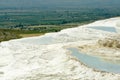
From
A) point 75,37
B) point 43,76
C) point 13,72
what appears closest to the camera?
point 43,76

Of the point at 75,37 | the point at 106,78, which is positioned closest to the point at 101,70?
the point at 106,78

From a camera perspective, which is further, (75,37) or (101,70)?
(75,37)

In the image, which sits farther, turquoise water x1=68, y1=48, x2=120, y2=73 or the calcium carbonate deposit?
turquoise water x1=68, y1=48, x2=120, y2=73

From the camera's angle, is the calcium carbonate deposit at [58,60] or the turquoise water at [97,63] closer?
the calcium carbonate deposit at [58,60]

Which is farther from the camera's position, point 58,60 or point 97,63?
point 58,60

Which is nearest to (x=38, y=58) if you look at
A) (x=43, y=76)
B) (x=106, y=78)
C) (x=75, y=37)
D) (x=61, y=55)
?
(x=61, y=55)

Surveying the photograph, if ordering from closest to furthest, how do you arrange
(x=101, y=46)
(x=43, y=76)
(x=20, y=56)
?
(x=43, y=76), (x=20, y=56), (x=101, y=46)

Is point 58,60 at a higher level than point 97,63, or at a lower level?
higher

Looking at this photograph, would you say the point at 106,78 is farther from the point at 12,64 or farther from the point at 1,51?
the point at 1,51
